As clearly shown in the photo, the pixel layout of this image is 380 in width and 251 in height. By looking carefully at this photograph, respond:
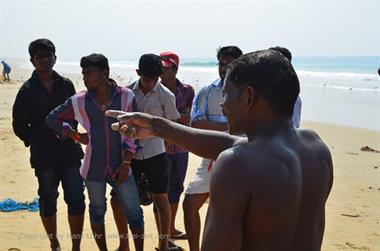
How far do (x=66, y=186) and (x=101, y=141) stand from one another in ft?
2.24

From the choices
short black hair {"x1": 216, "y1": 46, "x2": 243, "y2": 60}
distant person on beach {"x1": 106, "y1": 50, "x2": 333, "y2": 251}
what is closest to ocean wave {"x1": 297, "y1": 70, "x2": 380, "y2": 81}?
short black hair {"x1": 216, "y1": 46, "x2": 243, "y2": 60}

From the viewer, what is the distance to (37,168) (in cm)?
459

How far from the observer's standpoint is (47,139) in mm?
4586

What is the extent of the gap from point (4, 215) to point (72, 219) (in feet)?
5.52

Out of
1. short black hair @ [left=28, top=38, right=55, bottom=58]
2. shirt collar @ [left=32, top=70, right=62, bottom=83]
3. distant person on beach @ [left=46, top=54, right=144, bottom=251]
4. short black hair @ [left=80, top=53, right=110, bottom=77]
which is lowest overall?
distant person on beach @ [left=46, top=54, right=144, bottom=251]

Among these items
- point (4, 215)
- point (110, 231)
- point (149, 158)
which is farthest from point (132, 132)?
point (4, 215)

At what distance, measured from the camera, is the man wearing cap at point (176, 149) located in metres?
5.29

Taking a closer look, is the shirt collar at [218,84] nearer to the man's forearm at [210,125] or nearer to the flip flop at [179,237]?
the man's forearm at [210,125]

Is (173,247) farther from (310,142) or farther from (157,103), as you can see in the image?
(310,142)

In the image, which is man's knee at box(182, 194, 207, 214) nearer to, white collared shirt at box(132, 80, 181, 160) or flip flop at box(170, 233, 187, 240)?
white collared shirt at box(132, 80, 181, 160)

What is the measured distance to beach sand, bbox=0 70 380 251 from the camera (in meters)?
5.32

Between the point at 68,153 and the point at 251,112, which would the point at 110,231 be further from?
the point at 251,112

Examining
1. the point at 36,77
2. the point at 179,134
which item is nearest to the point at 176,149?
the point at 36,77

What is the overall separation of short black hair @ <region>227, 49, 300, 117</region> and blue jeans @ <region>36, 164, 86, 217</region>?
10.4ft
